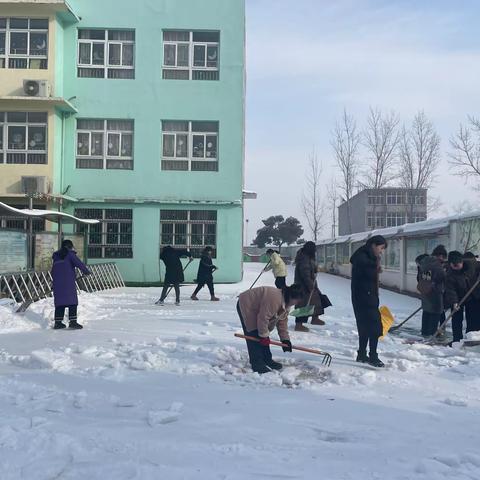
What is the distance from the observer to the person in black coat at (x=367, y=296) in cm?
669

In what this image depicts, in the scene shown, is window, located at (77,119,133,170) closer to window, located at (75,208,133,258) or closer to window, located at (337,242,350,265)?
window, located at (75,208,133,258)

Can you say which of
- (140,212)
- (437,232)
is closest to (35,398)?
(437,232)

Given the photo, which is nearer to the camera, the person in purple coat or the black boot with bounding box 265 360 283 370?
the black boot with bounding box 265 360 283 370

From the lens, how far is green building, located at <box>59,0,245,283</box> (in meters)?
19.4

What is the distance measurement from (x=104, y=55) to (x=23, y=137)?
13.4 ft

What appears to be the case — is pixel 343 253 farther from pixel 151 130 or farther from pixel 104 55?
pixel 104 55

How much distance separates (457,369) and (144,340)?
168 inches

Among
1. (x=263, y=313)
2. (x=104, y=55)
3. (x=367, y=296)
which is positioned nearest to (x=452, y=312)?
(x=367, y=296)

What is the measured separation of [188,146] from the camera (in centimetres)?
1961

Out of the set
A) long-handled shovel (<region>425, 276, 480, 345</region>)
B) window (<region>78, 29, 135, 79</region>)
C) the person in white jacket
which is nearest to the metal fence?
the person in white jacket

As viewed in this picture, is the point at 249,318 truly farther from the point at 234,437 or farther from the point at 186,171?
the point at 186,171

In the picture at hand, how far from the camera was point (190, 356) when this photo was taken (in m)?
6.95

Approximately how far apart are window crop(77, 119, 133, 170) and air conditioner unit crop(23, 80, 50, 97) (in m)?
1.69

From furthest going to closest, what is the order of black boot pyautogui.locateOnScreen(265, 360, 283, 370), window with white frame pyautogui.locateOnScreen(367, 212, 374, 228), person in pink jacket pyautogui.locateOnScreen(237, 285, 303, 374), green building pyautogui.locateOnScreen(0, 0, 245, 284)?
window with white frame pyautogui.locateOnScreen(367, 212, 374, 228) → green building pyautogui.locateOnScreen(0, 0, 245, 284) → black boot pyautogui.locateOnScreen(265, 360, 283, 370) → person in pink jacket pyautogui.locateOnScreen(237, 285, 303, 374)
